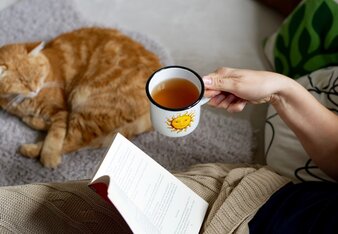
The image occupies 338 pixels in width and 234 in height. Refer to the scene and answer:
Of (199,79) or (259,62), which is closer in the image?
(199,79)

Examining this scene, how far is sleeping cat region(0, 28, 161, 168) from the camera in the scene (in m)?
1.35

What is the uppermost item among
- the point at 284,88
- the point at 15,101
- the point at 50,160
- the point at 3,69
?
the point at 284,88

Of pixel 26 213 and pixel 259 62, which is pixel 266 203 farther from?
pixel 259 62

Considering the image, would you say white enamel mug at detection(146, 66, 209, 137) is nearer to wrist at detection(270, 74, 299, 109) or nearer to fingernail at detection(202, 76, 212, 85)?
→ fingernail at detection(202, 76, 212, 85)

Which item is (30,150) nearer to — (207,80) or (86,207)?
(86,207)

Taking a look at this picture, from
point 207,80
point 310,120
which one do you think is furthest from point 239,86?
point 310,120

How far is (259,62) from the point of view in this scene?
5.45ft

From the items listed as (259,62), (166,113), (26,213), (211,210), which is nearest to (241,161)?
(259,62)

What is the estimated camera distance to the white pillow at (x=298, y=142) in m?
1.12

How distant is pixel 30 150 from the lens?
4.60ft

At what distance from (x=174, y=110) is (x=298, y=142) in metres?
0.56

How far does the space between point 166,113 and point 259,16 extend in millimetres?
1177

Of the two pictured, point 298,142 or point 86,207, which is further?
point 298,142

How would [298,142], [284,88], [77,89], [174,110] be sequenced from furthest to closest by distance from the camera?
[77,89] → [298,142] → [284,88] → [174,110]
